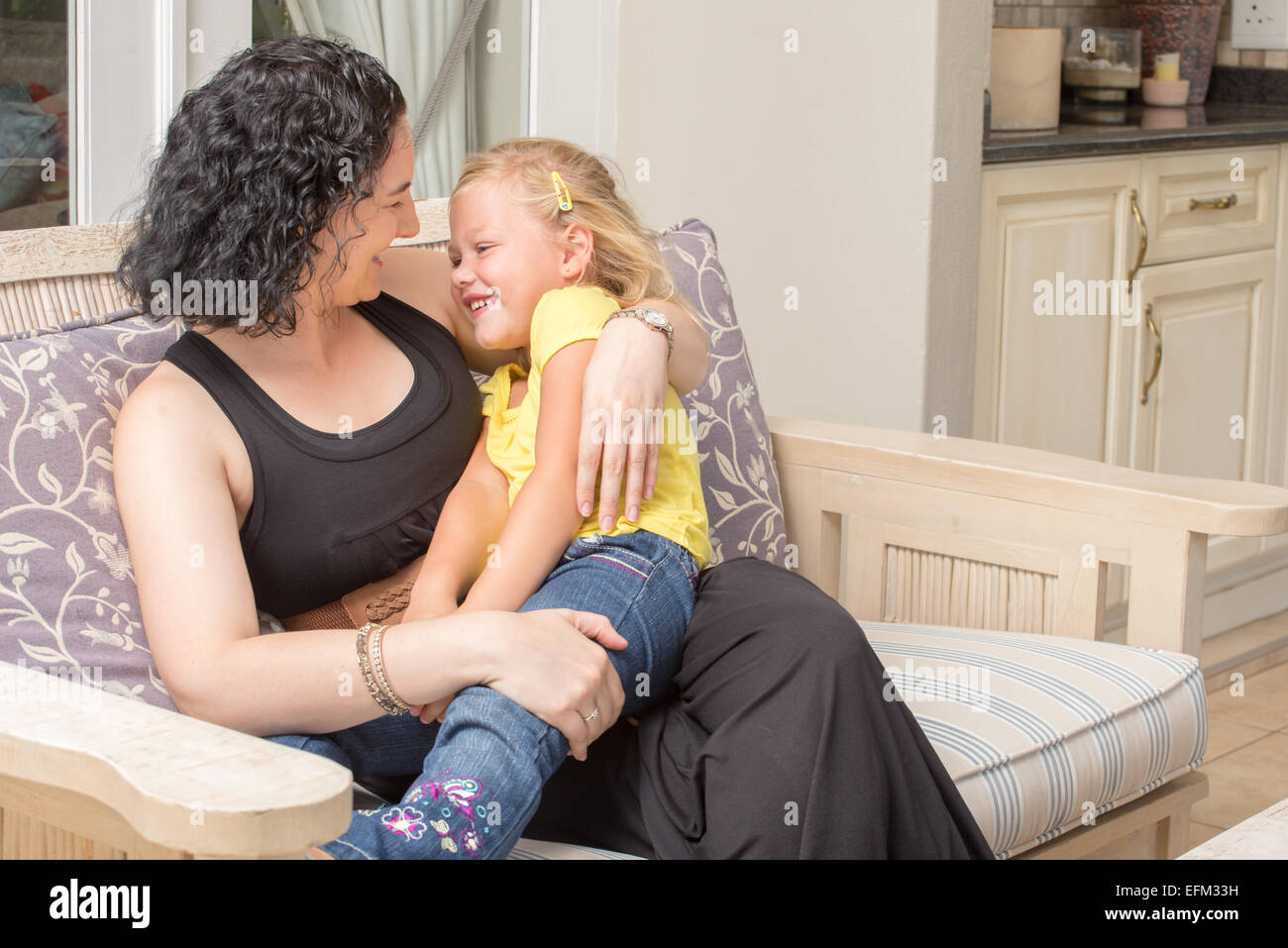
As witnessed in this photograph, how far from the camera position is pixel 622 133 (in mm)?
2576

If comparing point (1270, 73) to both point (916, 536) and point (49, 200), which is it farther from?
point (49, 200)

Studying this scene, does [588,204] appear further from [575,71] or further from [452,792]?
[575,71]

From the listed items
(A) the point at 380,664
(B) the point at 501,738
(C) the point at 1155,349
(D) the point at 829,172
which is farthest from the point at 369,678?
(C) the point at 1155,349

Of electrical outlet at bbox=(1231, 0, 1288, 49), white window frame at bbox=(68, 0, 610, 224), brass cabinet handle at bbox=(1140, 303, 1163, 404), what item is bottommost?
brass cabinet handle at bbox=(1140, 303, 1163, 404)

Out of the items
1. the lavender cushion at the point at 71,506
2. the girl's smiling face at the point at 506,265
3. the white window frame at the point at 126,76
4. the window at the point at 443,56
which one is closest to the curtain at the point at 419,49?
the window at the point at 443,56

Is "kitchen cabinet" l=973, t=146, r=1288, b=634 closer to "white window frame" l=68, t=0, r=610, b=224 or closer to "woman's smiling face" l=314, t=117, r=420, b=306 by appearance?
"white window frame" l=68, t=0, r=610, b=224

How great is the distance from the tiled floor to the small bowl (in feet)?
4.13

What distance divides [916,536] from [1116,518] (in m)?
0.24

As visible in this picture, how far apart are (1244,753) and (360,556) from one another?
6.24 feet

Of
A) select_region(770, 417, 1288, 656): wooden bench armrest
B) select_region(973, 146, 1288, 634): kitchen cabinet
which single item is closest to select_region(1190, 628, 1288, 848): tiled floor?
select_region(973, 146, 1288, 634): kitchen cabinet

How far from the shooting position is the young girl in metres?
1.11
